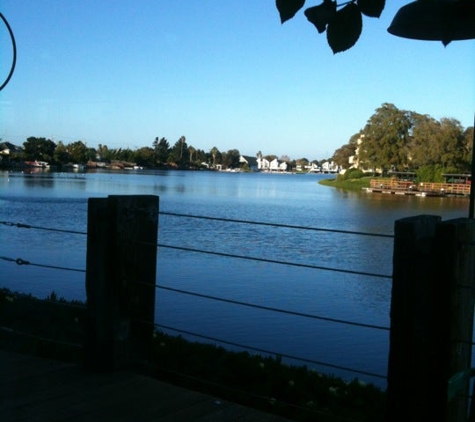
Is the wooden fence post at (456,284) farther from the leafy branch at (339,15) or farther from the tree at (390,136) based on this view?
the tree at (390,136)

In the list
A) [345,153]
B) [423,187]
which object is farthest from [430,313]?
[345,153]

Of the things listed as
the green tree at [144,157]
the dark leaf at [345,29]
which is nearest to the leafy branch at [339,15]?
the dark leaf at [345,29]

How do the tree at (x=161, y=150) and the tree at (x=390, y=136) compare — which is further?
the tree at (x=161, y=150)

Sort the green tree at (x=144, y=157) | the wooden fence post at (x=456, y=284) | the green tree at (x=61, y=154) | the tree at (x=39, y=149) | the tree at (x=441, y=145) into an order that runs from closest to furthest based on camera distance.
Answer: the wooden fence post at (x=456, y=284)
the tree at (x=441, y=145)
the tree at (x=39, y=149)
the green tree at (x=61, y=154)
the green tree at (x=144, y=157)

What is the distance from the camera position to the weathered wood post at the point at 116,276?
3.60 meters

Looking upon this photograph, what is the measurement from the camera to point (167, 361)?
5.50 meters

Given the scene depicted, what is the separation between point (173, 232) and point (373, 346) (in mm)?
14895

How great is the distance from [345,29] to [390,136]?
7343 centimetres

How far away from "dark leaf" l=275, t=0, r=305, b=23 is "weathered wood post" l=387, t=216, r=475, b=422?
957 mm

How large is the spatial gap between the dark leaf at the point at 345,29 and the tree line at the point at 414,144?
65230mm

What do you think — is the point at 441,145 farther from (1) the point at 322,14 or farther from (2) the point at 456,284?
(1) the point at 322,14

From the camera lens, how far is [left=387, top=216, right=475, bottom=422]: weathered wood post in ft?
7.95

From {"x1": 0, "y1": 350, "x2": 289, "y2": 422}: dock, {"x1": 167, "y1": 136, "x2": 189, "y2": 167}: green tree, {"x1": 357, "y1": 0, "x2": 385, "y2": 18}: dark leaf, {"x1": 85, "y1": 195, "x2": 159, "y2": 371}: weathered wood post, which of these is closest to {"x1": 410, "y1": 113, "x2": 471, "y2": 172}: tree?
{"x1": 85, "y1": 195, "x2": 159, "y2": 371}: weathered wood post

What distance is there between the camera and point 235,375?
5328 millimetres
